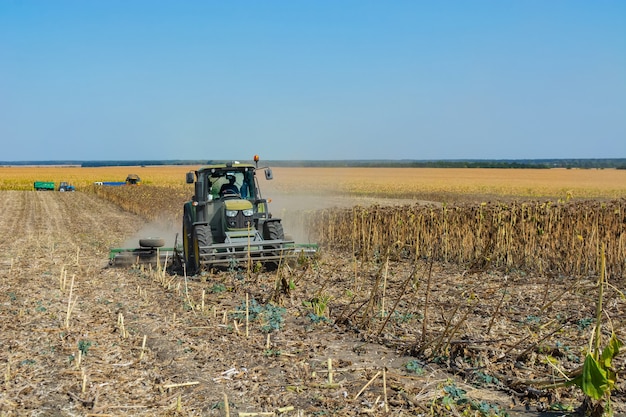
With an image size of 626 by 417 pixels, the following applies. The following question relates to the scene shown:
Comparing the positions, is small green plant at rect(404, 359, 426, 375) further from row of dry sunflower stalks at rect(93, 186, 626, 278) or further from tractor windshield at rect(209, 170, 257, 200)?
Result: tractor windshield at rect(209, 170, 257, 200)

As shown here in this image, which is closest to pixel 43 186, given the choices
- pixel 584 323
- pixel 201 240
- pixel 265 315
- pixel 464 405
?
pixel 201 240

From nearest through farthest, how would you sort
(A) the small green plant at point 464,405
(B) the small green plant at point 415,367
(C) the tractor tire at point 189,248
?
(A) the small green plant at point 464,405 → (B) the small green plant at point 415,367 → (C) the tractor tire at point 189,248

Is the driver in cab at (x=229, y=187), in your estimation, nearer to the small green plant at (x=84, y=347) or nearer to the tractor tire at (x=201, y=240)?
the tractor tire at (x=201, y=240)

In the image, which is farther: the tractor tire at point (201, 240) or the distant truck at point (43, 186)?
the distant truck at point (43, 186)

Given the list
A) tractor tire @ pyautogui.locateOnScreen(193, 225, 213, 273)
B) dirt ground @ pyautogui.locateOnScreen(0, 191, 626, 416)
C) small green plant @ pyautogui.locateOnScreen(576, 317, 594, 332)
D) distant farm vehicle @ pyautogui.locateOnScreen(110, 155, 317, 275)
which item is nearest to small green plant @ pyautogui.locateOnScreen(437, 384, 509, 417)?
dirt ground @ pyautogui.locateOnScreen(0, 191, 626, 416)

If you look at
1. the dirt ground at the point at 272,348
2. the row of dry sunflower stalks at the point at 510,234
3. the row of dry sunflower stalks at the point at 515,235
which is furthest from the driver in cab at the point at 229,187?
the row of dry sunflower stalks at the point at 515,235

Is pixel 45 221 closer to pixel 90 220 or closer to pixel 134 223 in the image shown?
pixel 90 220

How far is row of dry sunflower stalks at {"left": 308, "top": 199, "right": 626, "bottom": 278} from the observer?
12.4m

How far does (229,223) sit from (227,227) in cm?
9

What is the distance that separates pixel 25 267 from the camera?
43.6 ft

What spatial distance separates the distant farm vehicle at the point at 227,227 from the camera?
38.9 feet

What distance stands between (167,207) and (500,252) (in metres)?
18.6

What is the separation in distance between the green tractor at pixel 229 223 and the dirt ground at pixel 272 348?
21.2 inches

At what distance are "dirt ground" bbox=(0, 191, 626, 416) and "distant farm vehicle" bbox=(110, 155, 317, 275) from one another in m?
0.54
